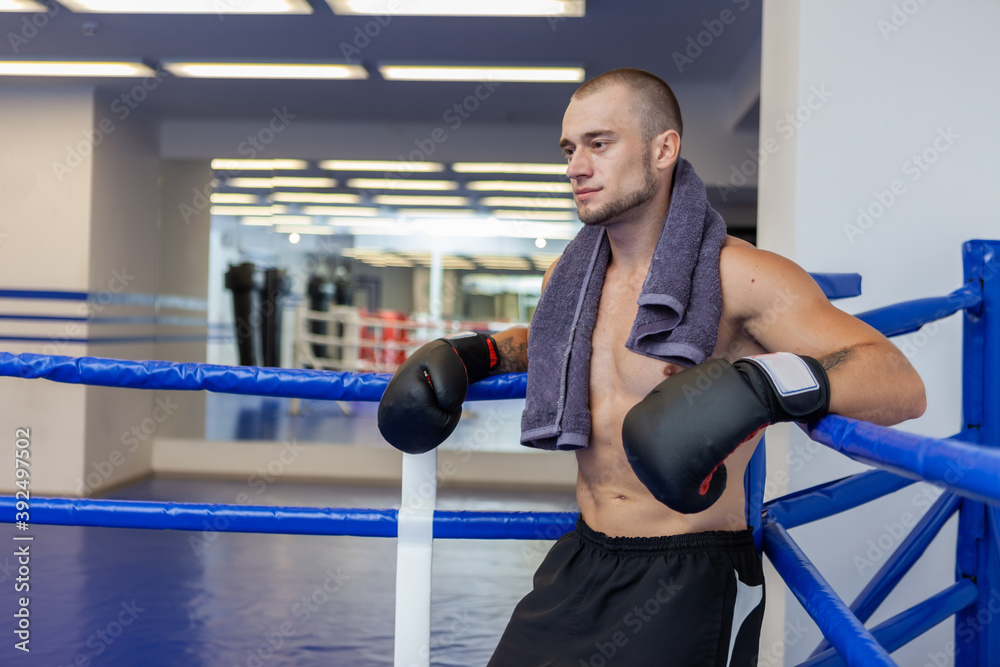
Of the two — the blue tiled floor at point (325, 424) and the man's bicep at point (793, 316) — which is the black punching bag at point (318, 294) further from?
the man's bicep at point (793, 316)

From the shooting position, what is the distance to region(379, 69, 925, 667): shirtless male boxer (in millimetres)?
→ 1002

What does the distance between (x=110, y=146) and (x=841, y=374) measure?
529 cm

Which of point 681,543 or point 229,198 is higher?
point 229,198

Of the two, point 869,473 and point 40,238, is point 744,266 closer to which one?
point 869,473

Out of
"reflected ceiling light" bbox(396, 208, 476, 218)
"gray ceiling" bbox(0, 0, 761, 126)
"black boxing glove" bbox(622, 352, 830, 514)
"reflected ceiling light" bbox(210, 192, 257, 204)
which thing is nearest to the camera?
"black boxing glove" bbox(622, 352, 830, 514)

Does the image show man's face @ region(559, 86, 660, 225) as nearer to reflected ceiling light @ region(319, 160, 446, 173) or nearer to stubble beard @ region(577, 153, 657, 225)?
stubble beard @ region(577, 153, 657, 225)

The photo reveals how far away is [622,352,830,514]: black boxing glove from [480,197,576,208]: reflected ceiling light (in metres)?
5.26

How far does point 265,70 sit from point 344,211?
5.42 ft

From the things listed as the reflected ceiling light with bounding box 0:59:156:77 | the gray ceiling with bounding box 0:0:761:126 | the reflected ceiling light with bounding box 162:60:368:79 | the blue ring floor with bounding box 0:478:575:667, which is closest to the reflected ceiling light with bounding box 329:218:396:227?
the gray ceiling with bounding box 0:0:761:126

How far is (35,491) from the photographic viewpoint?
4.90 m

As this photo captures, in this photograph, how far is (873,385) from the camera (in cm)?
87

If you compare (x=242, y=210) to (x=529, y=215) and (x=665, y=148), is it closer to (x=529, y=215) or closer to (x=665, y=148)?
(x=529, y=215)

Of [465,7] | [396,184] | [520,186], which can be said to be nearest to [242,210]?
[396,184]

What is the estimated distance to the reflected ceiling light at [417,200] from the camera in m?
6.09
